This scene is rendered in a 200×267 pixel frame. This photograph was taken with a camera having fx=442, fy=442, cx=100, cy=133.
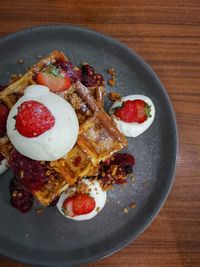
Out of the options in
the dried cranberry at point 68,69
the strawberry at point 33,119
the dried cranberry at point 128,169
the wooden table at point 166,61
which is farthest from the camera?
the wooden table at point 166,61

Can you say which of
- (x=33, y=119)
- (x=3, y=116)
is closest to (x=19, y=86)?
(x=3, y=116)

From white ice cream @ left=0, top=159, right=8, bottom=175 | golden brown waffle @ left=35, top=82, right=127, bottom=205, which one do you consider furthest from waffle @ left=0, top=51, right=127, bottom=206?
white ice cream @ left=0, top=159, right=8, bottom=175

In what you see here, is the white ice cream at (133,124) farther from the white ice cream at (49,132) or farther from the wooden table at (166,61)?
the white ice cream at (49,132)

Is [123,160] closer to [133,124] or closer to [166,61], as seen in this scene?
[133,124]

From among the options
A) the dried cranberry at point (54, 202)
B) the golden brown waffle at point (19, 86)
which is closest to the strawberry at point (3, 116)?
the golden brown waffle at point (19, 86)

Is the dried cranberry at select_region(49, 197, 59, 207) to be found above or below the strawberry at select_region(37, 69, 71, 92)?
below

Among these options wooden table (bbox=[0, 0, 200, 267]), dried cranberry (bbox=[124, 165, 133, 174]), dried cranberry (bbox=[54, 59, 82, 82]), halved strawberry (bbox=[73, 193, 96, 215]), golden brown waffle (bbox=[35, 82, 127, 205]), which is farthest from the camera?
wooden table (bbox=[0, 0, 200, 267])

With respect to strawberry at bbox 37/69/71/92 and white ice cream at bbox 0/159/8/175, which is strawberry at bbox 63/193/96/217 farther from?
strawberry at bbox 37/69/71/92
